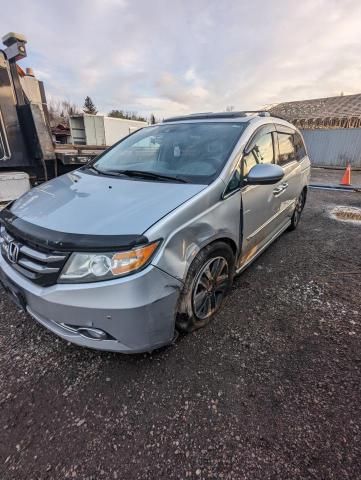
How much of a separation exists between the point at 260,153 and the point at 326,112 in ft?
60.5

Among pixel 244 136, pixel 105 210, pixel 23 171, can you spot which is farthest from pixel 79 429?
pixel 23 171

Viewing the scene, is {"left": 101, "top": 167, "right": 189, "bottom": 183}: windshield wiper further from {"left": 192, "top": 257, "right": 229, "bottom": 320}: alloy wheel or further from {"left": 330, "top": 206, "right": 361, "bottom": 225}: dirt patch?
{"left": 330, "top": 206, "right": 361, "bottom": 225}: dirt patch

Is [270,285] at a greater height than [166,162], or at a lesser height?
lesser

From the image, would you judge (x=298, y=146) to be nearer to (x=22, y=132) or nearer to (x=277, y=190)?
(x=277, y=190)

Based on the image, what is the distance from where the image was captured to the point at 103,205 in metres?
1.93

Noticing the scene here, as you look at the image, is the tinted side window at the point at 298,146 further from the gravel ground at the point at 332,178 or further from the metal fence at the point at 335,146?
the metal fence at the point at 335,146

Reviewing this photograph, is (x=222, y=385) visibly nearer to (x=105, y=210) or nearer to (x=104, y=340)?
(x=104, y=340)

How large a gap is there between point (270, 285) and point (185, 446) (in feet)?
6.26

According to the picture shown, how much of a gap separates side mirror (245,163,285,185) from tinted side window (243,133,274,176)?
0.30 feet

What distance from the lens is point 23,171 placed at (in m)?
4.61

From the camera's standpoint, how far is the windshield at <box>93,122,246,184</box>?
231 centimetres

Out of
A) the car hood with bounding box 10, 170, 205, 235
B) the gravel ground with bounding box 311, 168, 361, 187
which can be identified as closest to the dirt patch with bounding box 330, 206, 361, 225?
the gravel ground with bounding box 311, 168, 361, 187

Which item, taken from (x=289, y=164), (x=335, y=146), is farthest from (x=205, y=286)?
(x=335, y=146)

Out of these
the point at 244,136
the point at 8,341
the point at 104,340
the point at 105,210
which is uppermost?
the point at 244,136
